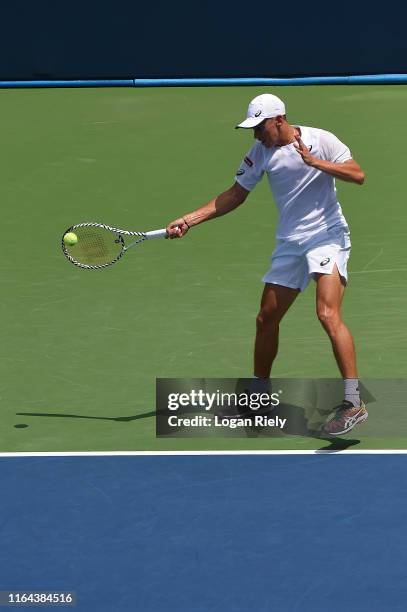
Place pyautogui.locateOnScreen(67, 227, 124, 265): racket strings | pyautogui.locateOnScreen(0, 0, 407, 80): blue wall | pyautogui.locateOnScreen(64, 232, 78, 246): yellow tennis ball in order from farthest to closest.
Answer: pyautogui.locateOnScreen(0, 0, 407, 80): blue wall → pyautogui.locateOnScreen(67, 227, 124, 265): racket strings → pyautogui.locateOnScreen(64, 232, 78, 246): yellow tennis ball

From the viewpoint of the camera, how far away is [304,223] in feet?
34.9

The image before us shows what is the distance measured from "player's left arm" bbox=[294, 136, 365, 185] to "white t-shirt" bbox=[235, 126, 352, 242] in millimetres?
132

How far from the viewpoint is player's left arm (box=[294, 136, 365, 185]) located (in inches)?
404

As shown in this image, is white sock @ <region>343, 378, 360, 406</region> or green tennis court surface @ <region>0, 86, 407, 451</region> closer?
white sock @ <region>343, 378, 360, 406</region>

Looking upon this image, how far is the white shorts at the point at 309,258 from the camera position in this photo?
10.5 meters

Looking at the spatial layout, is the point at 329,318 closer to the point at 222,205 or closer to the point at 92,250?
the point at 222,205

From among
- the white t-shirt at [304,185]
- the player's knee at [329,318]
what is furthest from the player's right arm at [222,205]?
the player's knee at [329,318]

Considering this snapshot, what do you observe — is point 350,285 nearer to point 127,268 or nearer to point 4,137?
point 127,268

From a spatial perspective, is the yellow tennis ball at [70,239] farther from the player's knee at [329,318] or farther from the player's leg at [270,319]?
the player's knee at [329,318]

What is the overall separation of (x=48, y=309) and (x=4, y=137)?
583 centimetres

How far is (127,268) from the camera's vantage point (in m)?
14.8

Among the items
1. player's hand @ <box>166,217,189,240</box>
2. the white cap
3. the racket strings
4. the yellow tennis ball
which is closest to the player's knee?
player's hand @ <box>166,217,189,240</box>

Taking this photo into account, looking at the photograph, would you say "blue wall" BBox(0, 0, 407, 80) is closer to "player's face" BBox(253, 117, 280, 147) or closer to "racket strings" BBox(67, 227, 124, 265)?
"racket strings" BBox(67, 227, 124, 265)
